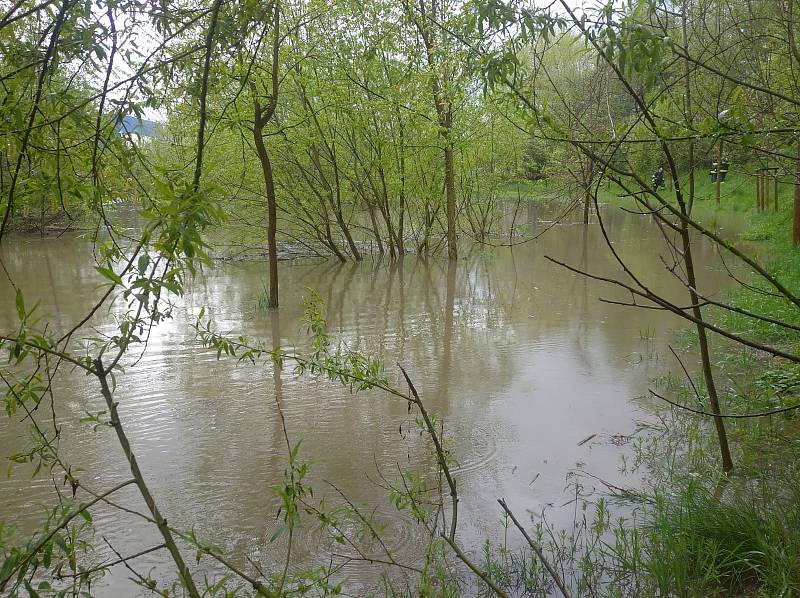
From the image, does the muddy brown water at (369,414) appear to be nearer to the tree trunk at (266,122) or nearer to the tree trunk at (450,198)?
the tree trunk at (266,122)

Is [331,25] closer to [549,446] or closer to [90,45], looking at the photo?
[549,446]

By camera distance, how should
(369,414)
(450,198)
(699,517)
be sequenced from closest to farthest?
(699,517) → (369,414) → (450,198)

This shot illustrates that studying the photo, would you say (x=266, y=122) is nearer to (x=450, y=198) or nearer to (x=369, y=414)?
(x=369, y=414)

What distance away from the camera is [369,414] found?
20.9 ft

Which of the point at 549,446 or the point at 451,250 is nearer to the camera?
the point at 549,446

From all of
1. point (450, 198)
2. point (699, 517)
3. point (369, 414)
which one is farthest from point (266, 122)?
point (699, 517)

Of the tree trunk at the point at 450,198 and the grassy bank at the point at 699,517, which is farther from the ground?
the tree trunk at the point at 450,198

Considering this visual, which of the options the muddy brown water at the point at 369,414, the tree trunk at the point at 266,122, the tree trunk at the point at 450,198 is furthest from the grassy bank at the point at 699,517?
the tree trunk at the point at 450,198

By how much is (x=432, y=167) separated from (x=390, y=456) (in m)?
12.1

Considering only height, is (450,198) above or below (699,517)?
above

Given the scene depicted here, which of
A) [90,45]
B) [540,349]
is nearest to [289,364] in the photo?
[540,349]

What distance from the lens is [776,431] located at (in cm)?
523

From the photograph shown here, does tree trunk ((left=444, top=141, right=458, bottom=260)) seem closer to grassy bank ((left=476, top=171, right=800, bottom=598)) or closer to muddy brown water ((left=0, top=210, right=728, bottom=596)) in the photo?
muddy brown water ((left=0, top=210, right=728, bottom=596))

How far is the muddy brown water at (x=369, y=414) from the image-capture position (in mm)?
4520
